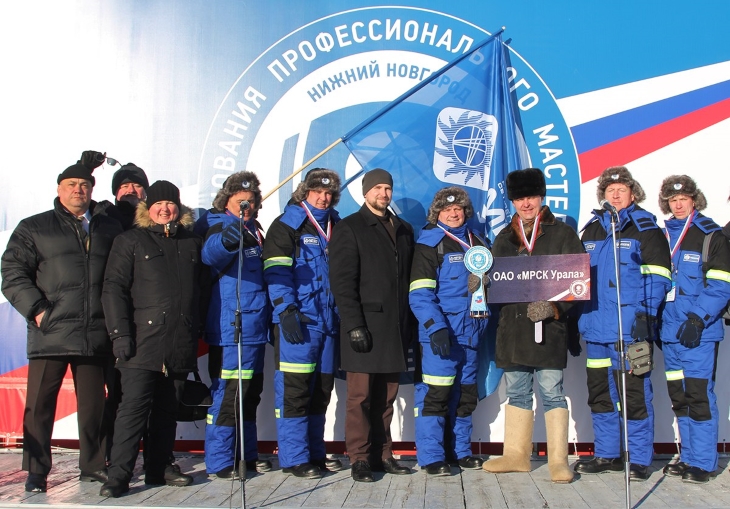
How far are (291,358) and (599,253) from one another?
2158mm

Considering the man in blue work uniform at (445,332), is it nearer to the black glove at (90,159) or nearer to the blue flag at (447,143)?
the blue flag at (447,143)

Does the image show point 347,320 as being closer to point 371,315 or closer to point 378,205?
point 371,315

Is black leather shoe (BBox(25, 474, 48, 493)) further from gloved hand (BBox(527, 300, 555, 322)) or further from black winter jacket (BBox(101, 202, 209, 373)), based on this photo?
gloved hand (BBox(527, 300, 555, 322))

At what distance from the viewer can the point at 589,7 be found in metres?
5.78

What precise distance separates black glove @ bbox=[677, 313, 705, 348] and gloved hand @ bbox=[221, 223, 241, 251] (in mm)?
2874

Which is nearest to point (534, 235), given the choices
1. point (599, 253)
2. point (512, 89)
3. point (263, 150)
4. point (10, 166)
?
point (599, 253)

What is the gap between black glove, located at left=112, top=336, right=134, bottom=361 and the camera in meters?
4.38

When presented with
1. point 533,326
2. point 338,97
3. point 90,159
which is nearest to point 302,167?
point 338,97

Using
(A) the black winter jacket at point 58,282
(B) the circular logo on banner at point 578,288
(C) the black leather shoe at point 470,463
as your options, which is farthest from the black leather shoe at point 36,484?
(B) the circular logo on banner at point 578,288

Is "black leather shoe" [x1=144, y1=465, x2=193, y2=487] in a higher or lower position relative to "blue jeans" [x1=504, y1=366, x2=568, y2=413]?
lower

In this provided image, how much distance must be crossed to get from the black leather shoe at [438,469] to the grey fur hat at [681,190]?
7.61 ft

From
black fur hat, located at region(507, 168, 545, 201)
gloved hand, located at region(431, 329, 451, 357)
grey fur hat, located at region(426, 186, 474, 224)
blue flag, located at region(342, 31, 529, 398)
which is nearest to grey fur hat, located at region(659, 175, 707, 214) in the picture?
black fur hat, located at region(507, 168, 545, 201)

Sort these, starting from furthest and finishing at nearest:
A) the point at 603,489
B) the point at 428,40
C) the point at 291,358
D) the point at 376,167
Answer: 1. the point at 428,40
2. the point at 376,167
3. the point at 291,358
4. the point at 603,489

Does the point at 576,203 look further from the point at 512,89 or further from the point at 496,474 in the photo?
the point at 496,474
